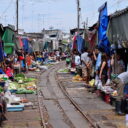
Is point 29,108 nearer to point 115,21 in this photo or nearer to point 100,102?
point 100,102

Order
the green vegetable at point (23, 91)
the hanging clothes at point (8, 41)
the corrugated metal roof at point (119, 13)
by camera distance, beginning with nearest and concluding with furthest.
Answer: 1. the corrugated metal roof at point (119, 13)
2. the green vegetable at point (23, 91)
3. the hanging clothes at point (8, 41)

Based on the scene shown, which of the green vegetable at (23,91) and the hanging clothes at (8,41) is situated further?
the hanging clothes at (8,41)

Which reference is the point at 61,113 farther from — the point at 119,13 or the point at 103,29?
the point at 103,29

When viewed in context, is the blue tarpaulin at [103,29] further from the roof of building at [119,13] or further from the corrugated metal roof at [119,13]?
the corrugated metal roof at [119,13]

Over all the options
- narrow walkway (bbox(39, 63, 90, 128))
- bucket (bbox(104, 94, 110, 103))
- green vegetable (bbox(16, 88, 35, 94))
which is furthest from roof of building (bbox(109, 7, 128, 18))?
green vegetable (bbox(16, 88, 35, 94))

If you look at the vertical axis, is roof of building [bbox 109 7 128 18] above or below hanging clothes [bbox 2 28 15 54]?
above

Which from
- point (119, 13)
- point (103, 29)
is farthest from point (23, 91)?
point (119, 13)

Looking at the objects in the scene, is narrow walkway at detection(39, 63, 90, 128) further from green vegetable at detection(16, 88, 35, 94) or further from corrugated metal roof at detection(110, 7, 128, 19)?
corrugated metal roof at detection(110, 7, 128, 19)

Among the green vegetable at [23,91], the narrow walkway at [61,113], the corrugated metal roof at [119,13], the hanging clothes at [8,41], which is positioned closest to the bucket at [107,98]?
the narrow walkway at [61,113]

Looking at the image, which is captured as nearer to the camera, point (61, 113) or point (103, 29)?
point (61, 113)

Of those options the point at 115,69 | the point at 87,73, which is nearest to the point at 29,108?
the point at 115,69

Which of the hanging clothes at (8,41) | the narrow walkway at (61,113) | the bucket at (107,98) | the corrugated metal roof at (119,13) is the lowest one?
the narrow walkway at (61,113)

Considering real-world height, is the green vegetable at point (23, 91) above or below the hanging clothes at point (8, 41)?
below

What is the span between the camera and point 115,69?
57.9ft
